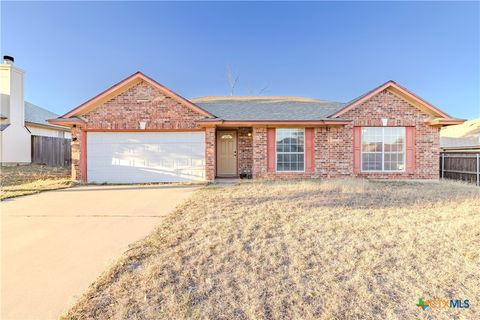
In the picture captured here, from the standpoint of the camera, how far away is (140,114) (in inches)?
433

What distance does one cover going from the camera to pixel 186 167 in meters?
11.2

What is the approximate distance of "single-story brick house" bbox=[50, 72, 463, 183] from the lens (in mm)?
10969

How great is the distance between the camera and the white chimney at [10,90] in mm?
15180

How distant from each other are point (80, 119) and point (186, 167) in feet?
17.0

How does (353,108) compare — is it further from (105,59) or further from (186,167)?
(105,59)

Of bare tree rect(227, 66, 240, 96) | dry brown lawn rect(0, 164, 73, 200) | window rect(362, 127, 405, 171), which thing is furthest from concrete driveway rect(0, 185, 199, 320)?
bare tree rect(227, 66, 240, 96)

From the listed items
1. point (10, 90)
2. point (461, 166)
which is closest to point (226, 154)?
point (461, 166)

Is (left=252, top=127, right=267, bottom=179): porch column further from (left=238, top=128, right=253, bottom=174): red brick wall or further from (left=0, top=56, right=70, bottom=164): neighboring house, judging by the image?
(left=0, top=56, right=70, bottom=164): neighboring house

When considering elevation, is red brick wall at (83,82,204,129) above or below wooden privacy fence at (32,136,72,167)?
above

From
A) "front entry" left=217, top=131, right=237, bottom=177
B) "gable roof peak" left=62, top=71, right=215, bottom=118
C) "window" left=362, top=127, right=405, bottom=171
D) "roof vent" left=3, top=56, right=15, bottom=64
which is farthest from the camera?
"roof vent" left=3, top=56, right=15, bottom=64

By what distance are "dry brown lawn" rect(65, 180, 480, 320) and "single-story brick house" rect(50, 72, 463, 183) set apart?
5700 millimetres

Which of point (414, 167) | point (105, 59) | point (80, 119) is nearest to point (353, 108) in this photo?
point (414, 167)

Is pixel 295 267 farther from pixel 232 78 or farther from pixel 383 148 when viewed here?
pixel 232 78

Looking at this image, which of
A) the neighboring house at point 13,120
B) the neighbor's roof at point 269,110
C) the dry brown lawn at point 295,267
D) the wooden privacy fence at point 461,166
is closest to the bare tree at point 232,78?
the neighbor's roof at point 269,110
